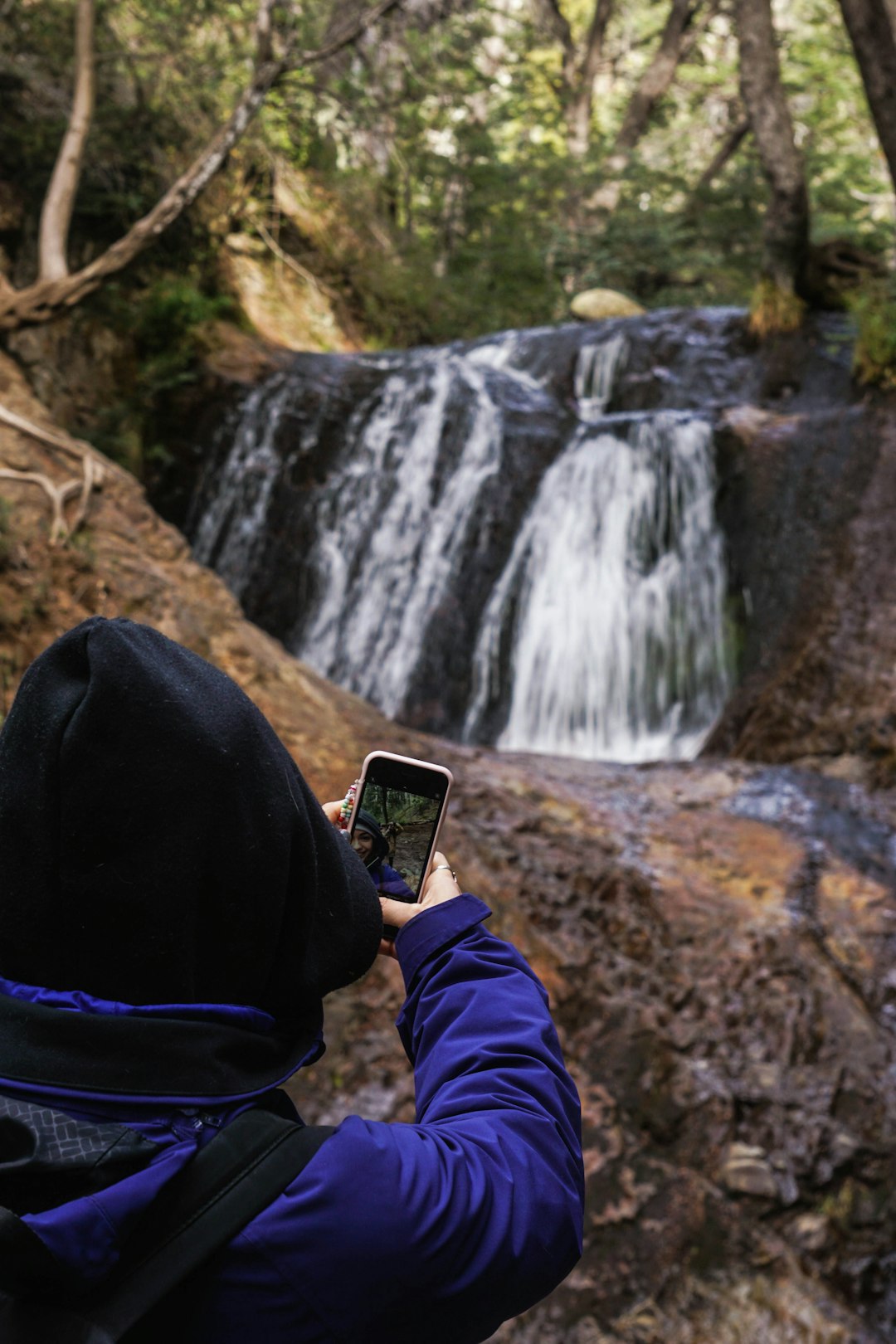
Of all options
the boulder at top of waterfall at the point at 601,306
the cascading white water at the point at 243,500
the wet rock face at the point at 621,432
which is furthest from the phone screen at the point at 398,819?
the boulder at top of waterfall at the point at 601,306

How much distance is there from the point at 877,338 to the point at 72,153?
22.6 feet

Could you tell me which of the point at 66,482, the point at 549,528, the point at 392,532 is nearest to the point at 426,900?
the point at 66,482

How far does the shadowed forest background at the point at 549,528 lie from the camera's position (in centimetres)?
351

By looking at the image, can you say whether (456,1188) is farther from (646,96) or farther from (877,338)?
(646,96)

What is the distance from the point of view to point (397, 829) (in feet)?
4.70

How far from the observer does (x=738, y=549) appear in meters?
8.58

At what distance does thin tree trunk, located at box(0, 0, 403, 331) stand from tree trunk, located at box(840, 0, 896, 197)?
11.8ft

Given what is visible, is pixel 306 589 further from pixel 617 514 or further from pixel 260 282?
pixel 260 282

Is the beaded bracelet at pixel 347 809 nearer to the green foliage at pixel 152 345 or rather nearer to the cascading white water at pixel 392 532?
the cascading white water at pixel 392 532

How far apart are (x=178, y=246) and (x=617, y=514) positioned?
6.84 meters

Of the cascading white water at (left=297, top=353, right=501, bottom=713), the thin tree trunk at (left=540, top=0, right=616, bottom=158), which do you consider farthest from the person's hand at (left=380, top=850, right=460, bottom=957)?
the thin tree trunk at (left=540, top=0, right=616, bottom=158)

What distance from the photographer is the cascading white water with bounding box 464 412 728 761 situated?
831 centimetres

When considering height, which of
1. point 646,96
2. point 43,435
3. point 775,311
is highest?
point 646,96

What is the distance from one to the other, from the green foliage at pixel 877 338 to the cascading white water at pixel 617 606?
141 centimetres
